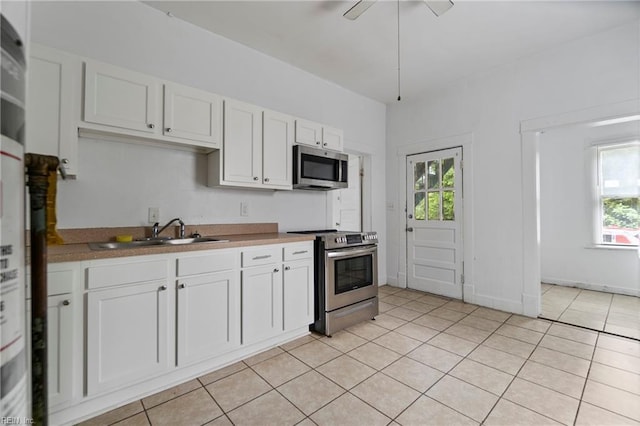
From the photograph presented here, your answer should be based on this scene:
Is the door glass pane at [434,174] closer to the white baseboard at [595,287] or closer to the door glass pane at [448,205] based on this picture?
the door glass pane at [448,205]

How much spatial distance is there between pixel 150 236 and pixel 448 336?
269 centimetres

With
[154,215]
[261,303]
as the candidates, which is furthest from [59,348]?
[261,303]

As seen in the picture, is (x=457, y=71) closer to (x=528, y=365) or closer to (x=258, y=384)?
(x=528, y=365)

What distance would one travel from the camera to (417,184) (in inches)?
163

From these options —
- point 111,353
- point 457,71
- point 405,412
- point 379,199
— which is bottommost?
point 405,412

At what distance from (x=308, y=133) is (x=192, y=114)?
1.17 m

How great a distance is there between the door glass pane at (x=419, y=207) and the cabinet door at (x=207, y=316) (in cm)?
284

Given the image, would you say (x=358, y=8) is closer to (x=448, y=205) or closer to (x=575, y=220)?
(x=448, y=205)

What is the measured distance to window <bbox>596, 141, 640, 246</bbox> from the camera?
3949 millimetres

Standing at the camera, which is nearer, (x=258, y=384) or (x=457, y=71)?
(x=258, y=384)

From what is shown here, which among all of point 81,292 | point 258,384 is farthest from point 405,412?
point 81,292

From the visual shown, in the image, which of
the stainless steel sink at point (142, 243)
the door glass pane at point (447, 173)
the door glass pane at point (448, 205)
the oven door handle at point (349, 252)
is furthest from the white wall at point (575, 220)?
the stainless steel sink at point (142, 243)

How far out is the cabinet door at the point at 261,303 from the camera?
220 centimetres

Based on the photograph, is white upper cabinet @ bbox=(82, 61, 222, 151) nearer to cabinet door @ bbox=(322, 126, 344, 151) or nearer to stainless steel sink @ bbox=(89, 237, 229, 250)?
stainless steel sink @ bbox=(89, 237, 229, 250)
